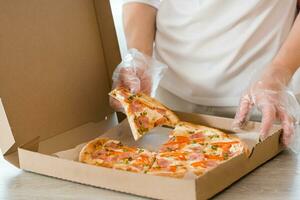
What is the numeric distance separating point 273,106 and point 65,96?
0.42m

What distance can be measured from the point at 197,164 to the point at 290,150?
0.21 m

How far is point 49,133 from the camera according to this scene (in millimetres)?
1176

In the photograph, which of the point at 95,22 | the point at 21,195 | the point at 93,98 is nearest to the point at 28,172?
the point at 21,195

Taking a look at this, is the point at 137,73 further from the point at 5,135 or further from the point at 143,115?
the point at 5,135

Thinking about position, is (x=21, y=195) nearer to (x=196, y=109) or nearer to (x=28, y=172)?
(x=28, y=172)

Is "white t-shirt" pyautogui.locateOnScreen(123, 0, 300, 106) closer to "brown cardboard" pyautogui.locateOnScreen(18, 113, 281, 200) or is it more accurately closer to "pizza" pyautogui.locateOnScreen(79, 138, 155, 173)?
"brown cardboard" pyautogui.locateOnScreen(18, 113, 281, 200)

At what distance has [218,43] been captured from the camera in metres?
1.27

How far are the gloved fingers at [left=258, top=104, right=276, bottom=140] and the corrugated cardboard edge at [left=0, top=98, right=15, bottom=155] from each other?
439 millimetres

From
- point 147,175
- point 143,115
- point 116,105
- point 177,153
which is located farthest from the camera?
point 116,105

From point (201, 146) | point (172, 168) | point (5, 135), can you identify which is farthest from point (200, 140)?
point (5, 135)

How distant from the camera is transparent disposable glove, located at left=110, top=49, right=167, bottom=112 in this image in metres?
1.25

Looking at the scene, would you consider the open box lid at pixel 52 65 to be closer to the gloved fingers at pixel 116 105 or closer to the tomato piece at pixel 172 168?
the gloved fingers at pixel 116 105

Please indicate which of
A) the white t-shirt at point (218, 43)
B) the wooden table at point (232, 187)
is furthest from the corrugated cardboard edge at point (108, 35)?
the wooden table at point (232, 187)

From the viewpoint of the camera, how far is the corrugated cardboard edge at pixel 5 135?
108 centimetres
